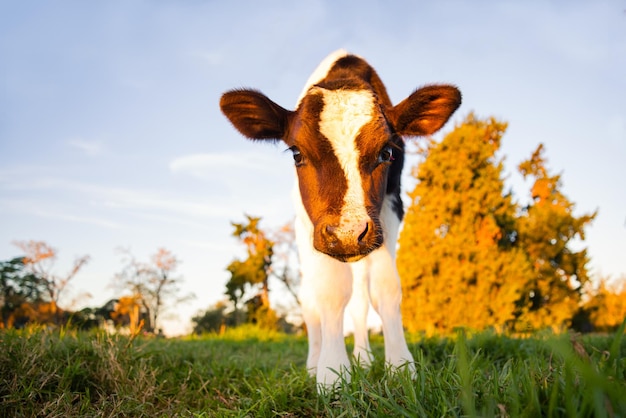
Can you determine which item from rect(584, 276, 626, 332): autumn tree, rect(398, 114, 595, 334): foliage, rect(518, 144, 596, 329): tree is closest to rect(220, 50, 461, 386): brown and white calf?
rect(398, 114, 595, 334): foliage

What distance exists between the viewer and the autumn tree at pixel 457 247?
1469 centimetres

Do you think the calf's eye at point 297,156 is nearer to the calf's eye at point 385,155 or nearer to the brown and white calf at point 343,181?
the brown and white calf at point 343,181

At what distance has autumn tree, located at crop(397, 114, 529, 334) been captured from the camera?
578 inches

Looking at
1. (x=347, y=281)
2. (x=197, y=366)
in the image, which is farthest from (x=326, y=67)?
(x=197, y=366)

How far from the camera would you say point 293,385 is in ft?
9.17

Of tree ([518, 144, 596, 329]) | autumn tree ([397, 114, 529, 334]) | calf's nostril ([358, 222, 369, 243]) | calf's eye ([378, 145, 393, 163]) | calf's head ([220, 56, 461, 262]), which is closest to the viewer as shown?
calf's nostril ([358, 222, 369, 243])

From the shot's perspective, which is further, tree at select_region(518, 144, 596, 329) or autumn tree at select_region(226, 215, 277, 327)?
autumn tree at select_region(226, 215, 277, 327)

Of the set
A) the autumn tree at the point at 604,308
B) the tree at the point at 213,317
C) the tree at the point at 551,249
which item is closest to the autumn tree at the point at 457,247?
the tree at the point at 551,249

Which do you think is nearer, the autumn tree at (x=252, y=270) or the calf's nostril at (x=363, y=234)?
the calf's nostril at (x=363, y=234)

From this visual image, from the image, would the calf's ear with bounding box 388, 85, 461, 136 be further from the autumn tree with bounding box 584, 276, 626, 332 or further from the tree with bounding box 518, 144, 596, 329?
the autumn tree with bounding box 584, 276, 626, 332

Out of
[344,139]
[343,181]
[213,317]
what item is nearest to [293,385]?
[343,181]

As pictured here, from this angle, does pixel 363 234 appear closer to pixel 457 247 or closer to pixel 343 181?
pixel 343 181

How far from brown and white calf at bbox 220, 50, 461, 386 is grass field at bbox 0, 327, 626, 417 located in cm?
52

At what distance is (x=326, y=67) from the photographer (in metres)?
5.11
